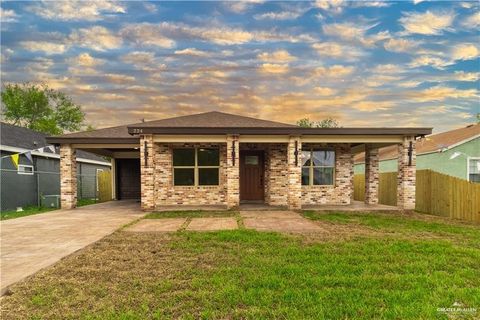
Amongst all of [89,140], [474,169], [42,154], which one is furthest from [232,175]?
[474,169]

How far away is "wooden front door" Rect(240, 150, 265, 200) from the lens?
45.0 ft

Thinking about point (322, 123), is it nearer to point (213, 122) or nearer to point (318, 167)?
point (318, 167)

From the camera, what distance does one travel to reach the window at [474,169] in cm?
1430

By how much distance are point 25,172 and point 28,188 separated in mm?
827

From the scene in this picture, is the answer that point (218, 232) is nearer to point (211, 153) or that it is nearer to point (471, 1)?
point (211, 153)

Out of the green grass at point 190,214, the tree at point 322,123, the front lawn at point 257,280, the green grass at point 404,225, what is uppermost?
the tree at point 322,123

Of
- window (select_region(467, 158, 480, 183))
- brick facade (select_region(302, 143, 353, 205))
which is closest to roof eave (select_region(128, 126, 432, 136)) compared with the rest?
brick facade (select_region(302, 143, 353, 205))

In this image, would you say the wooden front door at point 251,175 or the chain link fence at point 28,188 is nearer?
the chain link fence at point 28,188

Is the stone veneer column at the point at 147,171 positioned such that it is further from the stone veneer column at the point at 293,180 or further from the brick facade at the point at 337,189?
the brick facade at the point at 337,189

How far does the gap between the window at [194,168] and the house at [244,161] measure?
4cm

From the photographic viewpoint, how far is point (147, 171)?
11234mm

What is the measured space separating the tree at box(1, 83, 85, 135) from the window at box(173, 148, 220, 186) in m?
27.2

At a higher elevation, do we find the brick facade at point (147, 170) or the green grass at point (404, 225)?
the brick facade at point (147, 170)

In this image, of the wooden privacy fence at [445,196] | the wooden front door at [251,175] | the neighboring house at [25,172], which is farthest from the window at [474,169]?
the neighboring house at [25,172]
